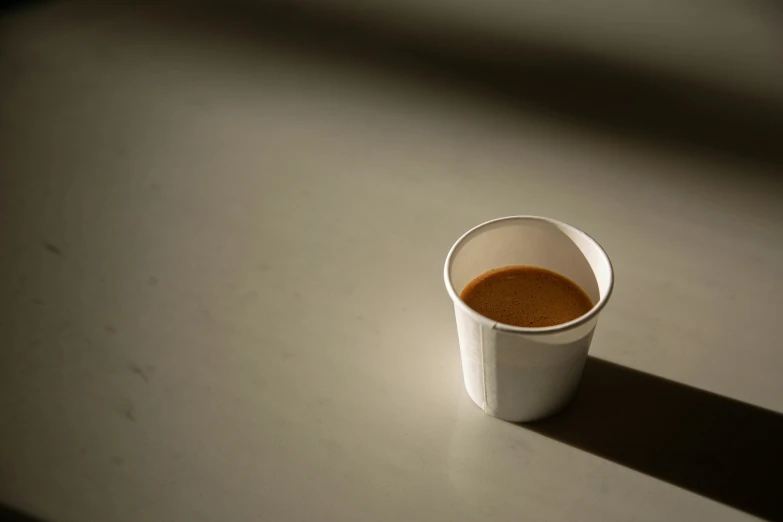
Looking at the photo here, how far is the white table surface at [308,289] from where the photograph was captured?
766 mm

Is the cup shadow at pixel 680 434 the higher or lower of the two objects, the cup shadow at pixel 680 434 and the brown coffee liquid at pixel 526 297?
the lower

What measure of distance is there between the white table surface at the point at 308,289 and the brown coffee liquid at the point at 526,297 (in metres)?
0.13

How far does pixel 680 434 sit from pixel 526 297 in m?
0.23

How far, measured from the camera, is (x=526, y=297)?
0.77 m

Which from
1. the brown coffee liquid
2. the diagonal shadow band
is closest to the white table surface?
the diagonal shadow band

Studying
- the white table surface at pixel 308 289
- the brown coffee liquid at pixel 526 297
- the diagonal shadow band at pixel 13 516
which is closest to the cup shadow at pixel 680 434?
the white table surface at pixel 308 289

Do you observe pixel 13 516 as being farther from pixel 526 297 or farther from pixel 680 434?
pixel 680 434

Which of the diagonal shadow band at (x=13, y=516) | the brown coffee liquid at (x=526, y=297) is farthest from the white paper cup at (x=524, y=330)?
the diagonal shadow band at (x=13, y=516)

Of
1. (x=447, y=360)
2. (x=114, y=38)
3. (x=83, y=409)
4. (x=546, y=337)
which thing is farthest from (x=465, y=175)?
(x=114, y=38)

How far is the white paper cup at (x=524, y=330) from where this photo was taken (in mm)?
666

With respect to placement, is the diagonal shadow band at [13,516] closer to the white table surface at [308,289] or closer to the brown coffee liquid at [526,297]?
the white table surface at [308,289]

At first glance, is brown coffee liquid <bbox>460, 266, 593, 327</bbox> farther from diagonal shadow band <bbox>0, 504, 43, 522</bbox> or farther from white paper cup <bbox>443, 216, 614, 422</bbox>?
diagonal shadow band <bbox>0, 504, 43, 522</bbox>

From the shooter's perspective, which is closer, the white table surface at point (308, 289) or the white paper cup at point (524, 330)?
the white paper cup at point (524, 330)

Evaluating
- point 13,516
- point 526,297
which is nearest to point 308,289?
point 526,297
